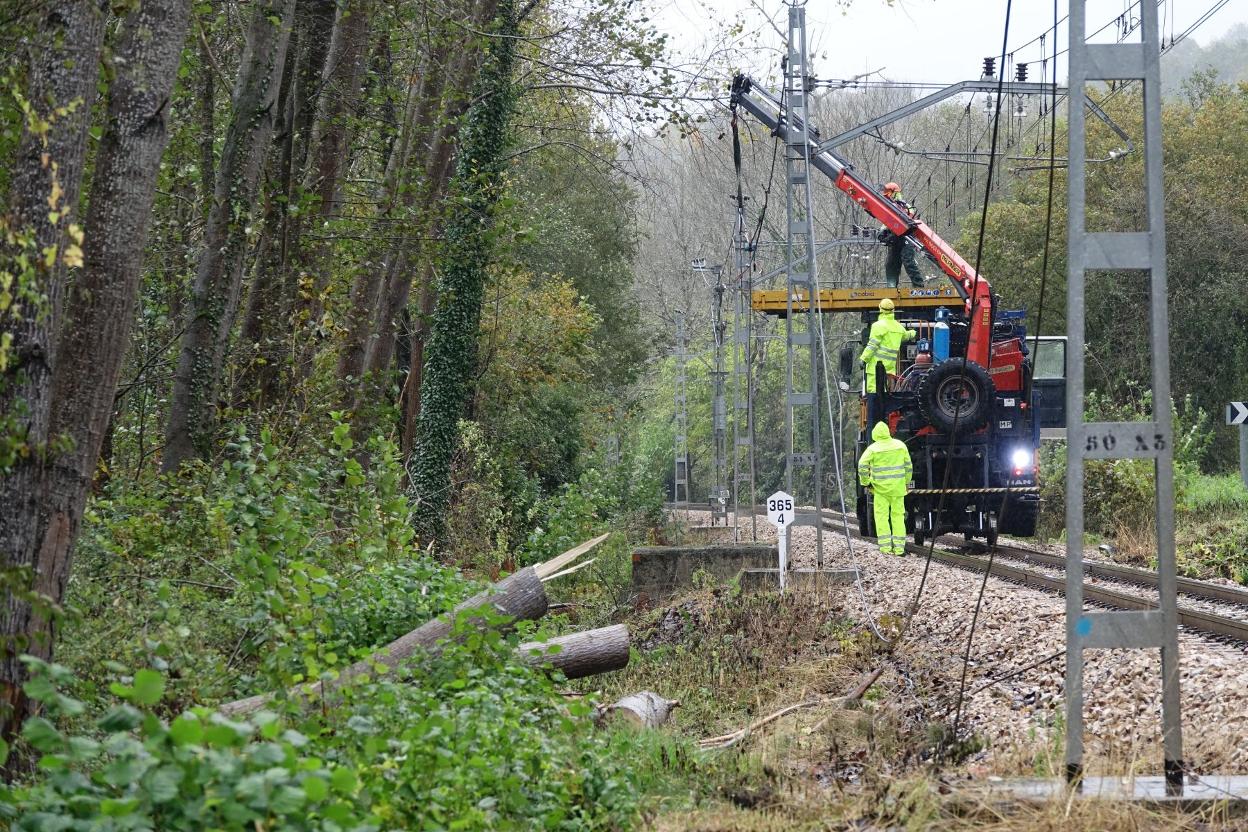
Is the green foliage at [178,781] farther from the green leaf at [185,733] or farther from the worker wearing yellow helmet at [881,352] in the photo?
the worker wearing yellow helmet at [881,352]

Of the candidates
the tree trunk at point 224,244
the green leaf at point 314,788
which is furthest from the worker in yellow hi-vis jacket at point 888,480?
the green leaf at point 314,788

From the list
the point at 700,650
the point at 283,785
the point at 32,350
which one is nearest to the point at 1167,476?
the point at 283,785

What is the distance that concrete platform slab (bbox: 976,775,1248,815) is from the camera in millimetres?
5504

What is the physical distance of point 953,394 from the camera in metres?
18.8

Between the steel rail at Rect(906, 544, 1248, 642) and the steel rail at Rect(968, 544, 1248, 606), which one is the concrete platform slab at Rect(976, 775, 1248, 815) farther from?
the steel rail at Rect(968, 544, 1248, 606)

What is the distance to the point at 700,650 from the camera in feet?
41.7

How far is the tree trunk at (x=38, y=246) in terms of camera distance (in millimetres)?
5457

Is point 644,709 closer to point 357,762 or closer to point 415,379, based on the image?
point 357,762

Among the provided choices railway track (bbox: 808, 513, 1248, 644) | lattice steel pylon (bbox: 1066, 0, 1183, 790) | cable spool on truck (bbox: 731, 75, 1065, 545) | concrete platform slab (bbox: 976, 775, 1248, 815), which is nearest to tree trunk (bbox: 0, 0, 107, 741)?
concrete platform slab (bbox: 976, 775, 1248, 815)

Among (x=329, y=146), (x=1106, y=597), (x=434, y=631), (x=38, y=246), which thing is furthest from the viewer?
(x=329, y=146)

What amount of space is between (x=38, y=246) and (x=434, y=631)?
3.57 metres

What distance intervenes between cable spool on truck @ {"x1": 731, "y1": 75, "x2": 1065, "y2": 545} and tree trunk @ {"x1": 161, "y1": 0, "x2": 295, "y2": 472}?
859 cm

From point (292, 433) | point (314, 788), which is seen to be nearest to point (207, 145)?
point (292, 433)

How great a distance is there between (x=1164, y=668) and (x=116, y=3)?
538 centimetres
